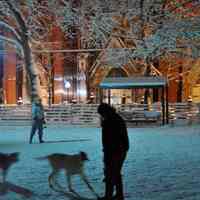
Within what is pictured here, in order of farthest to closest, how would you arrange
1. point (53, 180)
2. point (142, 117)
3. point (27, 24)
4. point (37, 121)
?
point (27, 24)
point (142, 117)
point (37, 121)
point (53, 180)

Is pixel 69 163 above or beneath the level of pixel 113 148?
beneath

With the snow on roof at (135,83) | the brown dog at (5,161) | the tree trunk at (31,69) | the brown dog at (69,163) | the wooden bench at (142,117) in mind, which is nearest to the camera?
the brown dog at (69,163)

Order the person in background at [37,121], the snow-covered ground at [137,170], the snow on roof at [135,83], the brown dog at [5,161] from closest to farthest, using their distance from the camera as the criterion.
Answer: the snow-covered ground at [137,170]
the brown dog at [5,161]
the person in background at [37,121]
the snow on roof at [135,83]

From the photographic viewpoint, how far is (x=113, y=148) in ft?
27.5

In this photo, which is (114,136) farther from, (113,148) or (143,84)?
(143,84)

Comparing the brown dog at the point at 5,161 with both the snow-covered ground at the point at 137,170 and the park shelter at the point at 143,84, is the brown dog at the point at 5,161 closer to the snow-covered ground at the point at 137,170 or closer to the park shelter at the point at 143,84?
the snow-covered ground at the point at 137,170

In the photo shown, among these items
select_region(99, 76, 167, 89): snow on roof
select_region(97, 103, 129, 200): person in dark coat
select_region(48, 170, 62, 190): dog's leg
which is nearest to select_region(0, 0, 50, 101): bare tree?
select_region(99, 76, 167, 89): snow on roof

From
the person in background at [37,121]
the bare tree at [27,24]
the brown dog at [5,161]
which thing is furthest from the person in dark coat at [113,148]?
the bare tree at [27,24]

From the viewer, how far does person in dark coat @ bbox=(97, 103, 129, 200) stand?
8.38 metres

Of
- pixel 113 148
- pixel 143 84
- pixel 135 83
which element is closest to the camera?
pixel 113 148

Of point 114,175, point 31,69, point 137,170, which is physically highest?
point 31,69

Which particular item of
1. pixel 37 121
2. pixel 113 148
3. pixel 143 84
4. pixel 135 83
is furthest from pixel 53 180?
pixel 135 83

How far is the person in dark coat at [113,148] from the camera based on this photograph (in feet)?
27.5

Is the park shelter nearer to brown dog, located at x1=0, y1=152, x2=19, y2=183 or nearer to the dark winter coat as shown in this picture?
brown dog, located at x1=0, y1=152, x2=19, y2=183
